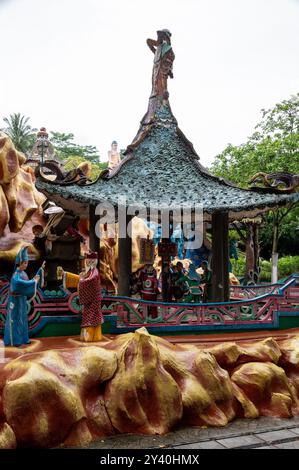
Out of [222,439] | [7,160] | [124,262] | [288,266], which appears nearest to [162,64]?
[124,262]

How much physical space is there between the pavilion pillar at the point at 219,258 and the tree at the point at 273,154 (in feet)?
38.0

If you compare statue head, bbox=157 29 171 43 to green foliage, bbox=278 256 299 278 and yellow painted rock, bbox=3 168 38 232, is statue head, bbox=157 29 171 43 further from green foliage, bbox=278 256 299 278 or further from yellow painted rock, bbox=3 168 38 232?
green foliage, bbox=278 256 299 278

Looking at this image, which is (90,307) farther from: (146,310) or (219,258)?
(219,258)

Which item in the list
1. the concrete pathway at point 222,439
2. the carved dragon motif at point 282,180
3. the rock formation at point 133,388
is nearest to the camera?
the rock formation at point 133,388

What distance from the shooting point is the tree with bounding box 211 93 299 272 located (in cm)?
2070

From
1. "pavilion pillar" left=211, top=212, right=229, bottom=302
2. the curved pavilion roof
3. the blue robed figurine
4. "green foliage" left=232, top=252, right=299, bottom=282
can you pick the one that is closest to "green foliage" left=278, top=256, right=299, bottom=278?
"green foliage" left=232, top=252, right=299, bottom=282

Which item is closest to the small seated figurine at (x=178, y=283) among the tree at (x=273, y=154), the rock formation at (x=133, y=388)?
the rock formation at (x=133, y=388)

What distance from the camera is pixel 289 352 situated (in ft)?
27.4

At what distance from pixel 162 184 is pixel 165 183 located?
86 mm

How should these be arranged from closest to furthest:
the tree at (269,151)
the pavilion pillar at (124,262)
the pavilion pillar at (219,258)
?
the pavilion pillar at (124,262)
the pavilion pillar at (219,258)
the tree at (269,151)

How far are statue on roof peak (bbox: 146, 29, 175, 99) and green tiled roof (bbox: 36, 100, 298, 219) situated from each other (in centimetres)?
34

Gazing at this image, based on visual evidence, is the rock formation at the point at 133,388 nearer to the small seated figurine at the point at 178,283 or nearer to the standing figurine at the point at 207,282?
the standing figurine at the point at 207,282

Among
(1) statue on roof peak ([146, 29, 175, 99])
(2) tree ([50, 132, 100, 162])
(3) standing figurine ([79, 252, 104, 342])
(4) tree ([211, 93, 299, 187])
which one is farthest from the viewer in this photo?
(2) tree ([50, 132, 100, 162])

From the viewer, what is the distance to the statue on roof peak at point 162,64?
10.8 meters
